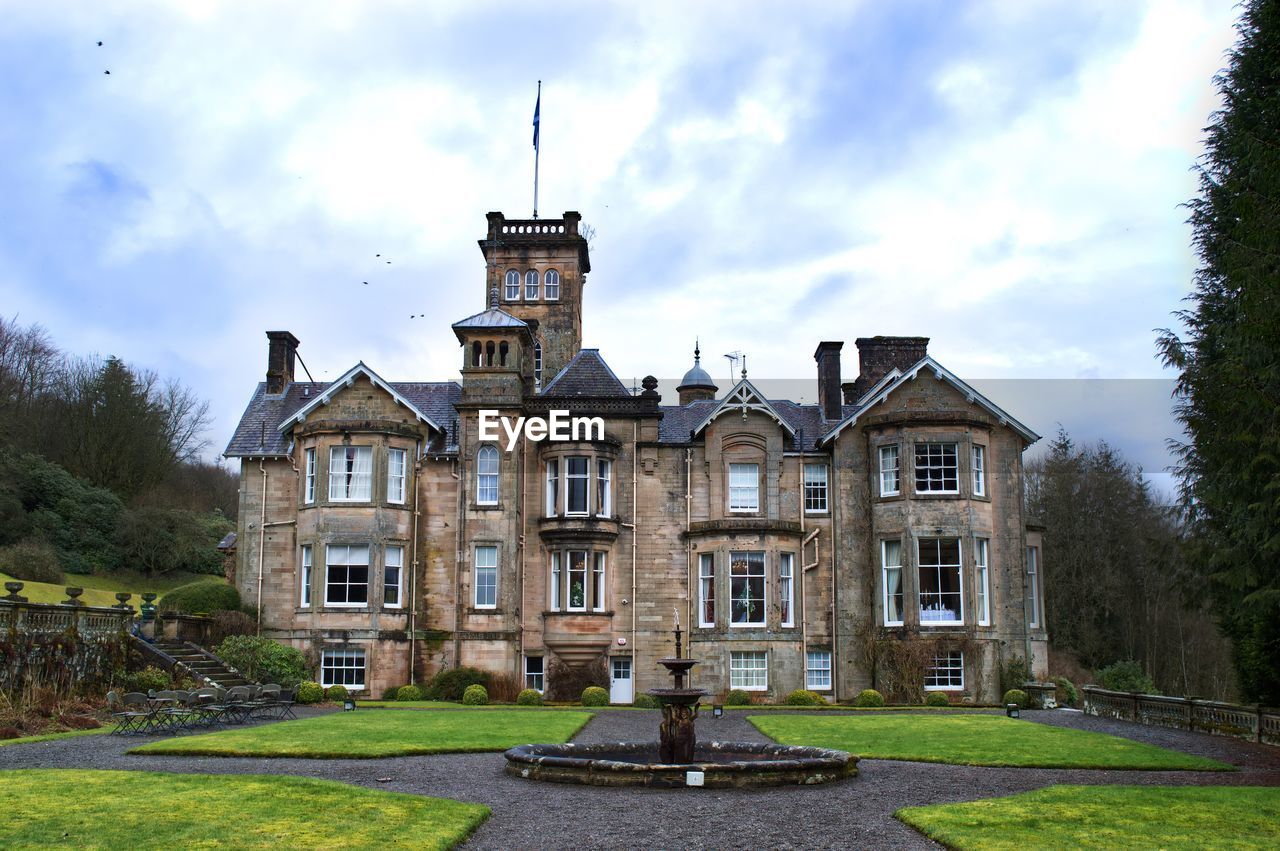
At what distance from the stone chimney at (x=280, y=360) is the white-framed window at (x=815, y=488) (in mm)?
19513

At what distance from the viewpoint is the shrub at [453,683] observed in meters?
36.1

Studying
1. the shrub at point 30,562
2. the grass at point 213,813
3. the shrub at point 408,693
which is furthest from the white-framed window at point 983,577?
the shrub at point 30,562

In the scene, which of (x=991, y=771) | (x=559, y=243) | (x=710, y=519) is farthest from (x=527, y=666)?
(x=991, y=771)

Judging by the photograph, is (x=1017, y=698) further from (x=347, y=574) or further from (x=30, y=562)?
(x=30, y=562)

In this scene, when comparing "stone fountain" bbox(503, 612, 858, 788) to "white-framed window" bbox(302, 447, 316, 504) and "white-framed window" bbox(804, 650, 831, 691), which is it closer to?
"white-framed window" bbox(804, 650, 831, 691)

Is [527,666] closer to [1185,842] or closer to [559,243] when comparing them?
[559,243]

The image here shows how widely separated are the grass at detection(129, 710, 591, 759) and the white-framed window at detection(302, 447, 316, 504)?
34.1 ft

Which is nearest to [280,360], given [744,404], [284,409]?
[284,409]

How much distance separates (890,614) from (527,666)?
12.1 meters

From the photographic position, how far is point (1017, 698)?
112 feet

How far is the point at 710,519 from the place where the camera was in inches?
1527

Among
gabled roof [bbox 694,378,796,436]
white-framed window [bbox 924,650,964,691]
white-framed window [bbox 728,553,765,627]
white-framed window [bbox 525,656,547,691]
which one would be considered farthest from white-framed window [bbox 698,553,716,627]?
white-framed window [bbox 924,650,964,691]

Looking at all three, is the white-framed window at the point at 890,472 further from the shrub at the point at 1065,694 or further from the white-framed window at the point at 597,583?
the white-framed window at the point at 597,583

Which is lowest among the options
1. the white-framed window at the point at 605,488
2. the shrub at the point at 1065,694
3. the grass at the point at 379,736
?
the shrub at the point at 1065,694
